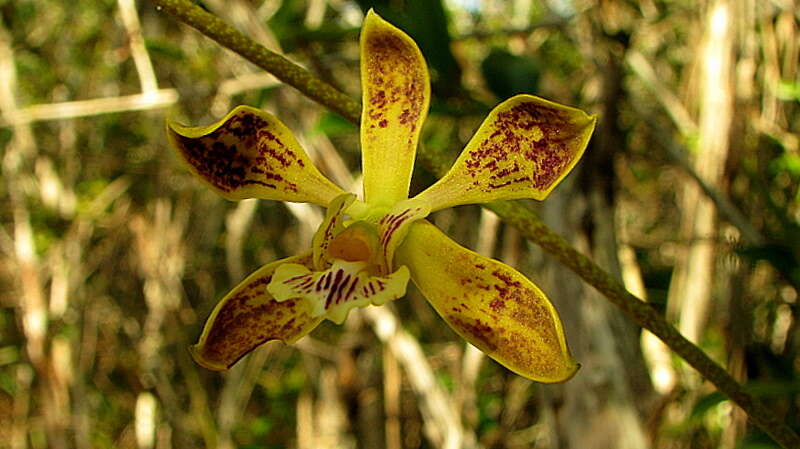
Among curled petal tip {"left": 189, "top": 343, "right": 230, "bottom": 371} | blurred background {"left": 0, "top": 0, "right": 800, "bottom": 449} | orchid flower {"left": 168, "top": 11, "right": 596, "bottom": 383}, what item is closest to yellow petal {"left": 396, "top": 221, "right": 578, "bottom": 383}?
orchid flower {"left": 168, "top": 11, "right": 596, "bottom": 383}

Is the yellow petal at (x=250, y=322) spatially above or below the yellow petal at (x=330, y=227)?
below

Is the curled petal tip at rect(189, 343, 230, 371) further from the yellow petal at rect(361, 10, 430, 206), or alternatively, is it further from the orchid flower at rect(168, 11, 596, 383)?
the yellow petal at rect(361, 10, 430, 206)

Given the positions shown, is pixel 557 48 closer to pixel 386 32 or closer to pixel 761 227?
pixel 761 227

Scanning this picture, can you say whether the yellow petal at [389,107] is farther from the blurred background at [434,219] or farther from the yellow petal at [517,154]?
the blurred background at [434,219]

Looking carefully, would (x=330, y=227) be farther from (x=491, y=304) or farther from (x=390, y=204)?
(x=491, y=304)

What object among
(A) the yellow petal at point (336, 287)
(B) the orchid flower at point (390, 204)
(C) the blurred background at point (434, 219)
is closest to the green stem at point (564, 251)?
(B) the orchid flower at point (390, 204)
